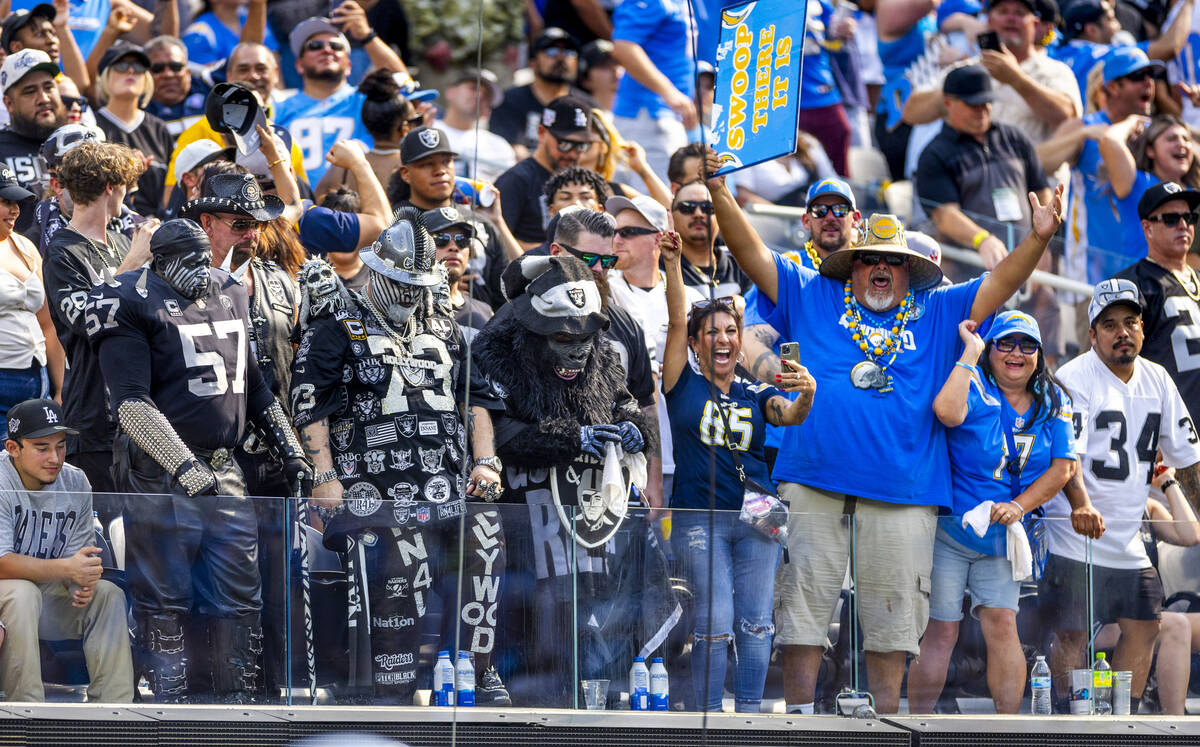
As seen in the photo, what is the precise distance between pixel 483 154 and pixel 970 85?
3.16m

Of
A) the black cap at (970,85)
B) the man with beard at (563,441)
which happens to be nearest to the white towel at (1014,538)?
the man with beard at (563,441)

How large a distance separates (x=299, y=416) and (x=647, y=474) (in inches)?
61.5

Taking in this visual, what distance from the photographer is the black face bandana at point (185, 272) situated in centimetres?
679

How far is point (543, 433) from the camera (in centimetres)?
722

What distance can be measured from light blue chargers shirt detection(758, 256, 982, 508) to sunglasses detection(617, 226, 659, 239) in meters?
1.14

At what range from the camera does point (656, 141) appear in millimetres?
11594

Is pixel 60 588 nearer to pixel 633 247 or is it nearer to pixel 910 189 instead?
pixel 633 247

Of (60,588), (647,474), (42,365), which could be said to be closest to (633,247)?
(647,474)

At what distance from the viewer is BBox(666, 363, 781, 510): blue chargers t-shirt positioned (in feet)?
24.6

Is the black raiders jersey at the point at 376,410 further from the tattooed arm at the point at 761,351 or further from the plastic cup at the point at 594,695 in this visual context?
the tattooed arm at the point at 761,351

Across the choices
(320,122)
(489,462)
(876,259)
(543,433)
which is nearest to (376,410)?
(489,462)

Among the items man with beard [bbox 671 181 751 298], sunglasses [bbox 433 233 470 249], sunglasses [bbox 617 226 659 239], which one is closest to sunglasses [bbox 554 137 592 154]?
man with beard [bbox 671 181 751 298]

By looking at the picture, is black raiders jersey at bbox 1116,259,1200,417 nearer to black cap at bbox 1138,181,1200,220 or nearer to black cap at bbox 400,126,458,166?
black cap at bbox 1138,181,1200,220

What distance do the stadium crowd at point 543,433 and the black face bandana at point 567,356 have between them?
0.01 meters
